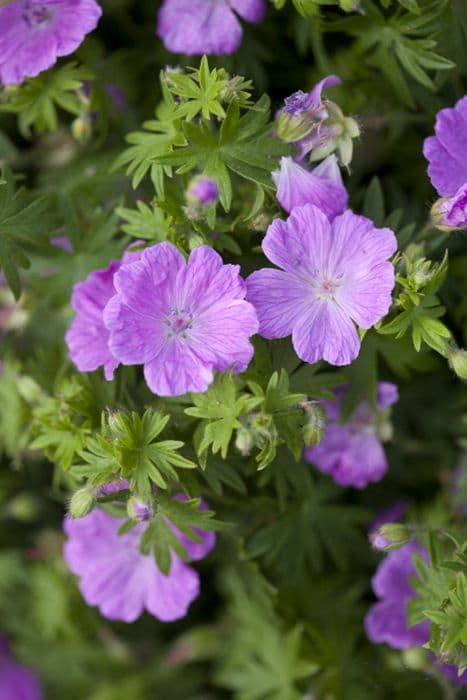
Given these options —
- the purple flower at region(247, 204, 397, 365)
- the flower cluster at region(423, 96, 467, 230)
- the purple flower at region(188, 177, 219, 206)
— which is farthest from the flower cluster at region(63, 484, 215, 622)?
the flower cluster at region(423, 96, 467, 230)

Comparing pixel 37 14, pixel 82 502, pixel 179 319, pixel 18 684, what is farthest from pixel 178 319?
pixel 18 684

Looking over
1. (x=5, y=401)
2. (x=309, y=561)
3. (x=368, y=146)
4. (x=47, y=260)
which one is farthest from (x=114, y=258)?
(x=309, y=561)

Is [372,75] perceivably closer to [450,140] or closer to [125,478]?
[450,140]

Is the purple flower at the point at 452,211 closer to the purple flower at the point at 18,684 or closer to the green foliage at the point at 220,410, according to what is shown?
the green foliage at the point at 220,410

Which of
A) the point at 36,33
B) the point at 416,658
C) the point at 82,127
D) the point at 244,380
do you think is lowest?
the point at 416,658

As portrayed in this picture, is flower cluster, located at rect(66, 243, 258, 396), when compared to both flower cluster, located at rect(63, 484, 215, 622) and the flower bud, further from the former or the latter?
flower cluster, located at rect(63, 484, 215, 622)

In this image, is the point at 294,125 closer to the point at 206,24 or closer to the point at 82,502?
the point at 206,24
